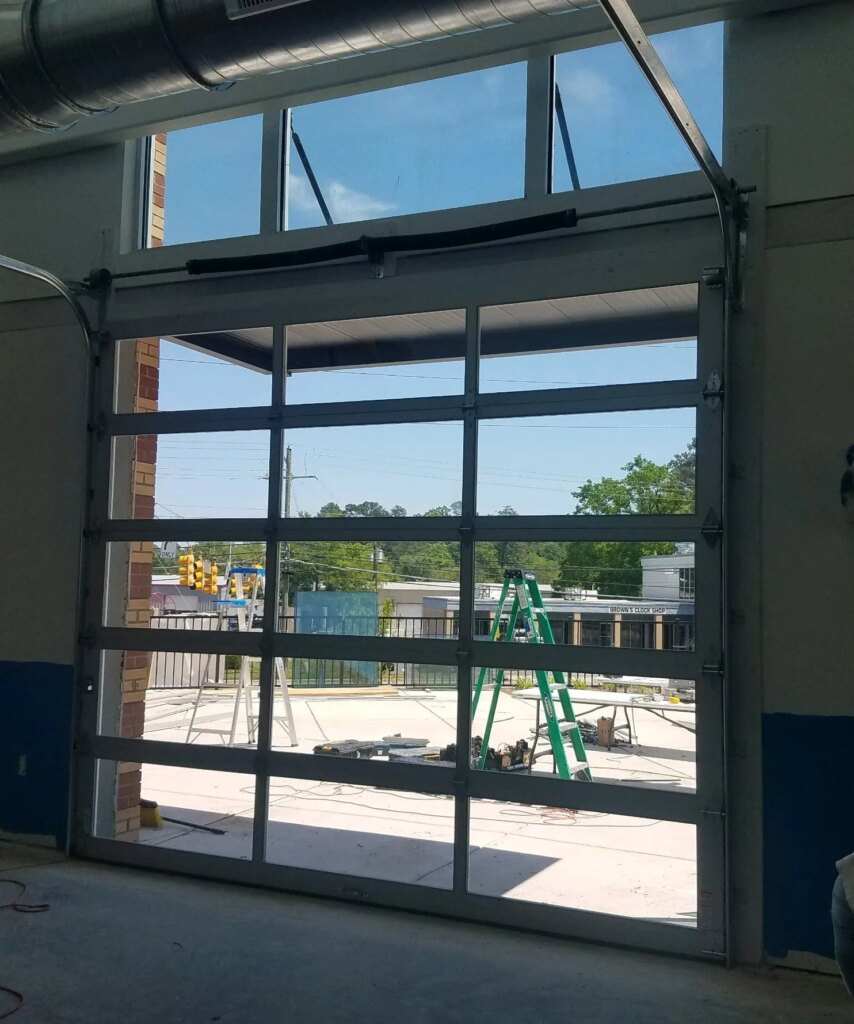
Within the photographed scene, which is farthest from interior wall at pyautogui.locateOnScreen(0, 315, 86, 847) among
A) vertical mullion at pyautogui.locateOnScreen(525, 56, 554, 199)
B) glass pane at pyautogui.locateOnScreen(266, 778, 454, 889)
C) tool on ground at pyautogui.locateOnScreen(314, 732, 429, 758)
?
vertical mullion at pyautogui.locateOnScreen(525, 56, 554, 199)

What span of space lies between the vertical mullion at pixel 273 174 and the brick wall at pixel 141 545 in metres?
0.71

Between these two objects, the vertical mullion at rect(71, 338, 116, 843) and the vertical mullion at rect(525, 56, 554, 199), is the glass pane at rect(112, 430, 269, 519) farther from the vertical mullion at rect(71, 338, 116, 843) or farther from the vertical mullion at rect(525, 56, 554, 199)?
the vertical mullion at rect(525, 56, 554, 199)

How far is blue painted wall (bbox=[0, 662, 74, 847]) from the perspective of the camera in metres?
5.16

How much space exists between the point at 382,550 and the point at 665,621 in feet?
4.44

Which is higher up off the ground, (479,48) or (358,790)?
(479,48)

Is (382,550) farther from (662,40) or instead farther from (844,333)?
(662,40)

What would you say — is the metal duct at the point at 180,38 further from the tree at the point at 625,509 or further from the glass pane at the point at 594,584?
the glass pane at the point at 594,584

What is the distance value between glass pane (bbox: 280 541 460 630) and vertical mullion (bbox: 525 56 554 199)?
1.67 m

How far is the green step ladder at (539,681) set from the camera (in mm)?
4152

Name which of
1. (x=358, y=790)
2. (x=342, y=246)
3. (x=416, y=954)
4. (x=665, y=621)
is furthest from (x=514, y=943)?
(x=342, y=246)

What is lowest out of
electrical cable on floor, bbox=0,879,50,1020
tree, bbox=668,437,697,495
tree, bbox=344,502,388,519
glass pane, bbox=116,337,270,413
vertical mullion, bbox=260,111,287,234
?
electrical cable on floor, bbox=0,879,50,1020

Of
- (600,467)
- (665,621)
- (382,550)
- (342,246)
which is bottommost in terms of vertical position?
(665,621)

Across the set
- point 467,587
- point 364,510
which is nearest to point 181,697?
point 364,510

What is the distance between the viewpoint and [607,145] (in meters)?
4.27
